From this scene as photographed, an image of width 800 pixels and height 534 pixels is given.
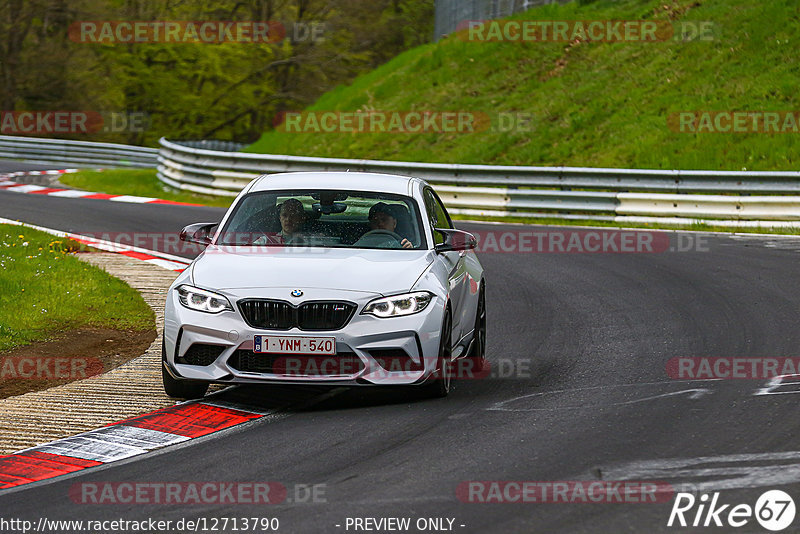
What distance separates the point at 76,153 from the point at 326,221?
31993 mm

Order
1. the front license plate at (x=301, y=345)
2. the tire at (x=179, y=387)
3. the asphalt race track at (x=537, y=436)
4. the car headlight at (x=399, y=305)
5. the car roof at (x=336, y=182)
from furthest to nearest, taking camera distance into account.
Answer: the car roof at (x=336, y=182) → the tire at (x=179, y=387) → the car headlight at (x=399, y=305) → the front license plate at (x=301, y=345) → the asphalt race track at (x=537, y=436)

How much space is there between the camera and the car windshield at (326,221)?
27.8 ft

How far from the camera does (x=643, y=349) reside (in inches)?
377

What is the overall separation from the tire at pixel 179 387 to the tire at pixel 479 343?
2188mm

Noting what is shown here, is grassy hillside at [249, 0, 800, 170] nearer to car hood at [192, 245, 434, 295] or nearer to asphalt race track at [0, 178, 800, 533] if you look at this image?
asphalt race track at [0, 178, 800, 533]

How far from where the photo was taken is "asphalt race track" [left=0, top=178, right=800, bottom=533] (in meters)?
5.38

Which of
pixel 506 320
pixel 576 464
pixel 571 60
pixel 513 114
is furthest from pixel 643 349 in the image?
pixel 571 60

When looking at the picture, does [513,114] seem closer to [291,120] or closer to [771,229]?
[291,120]

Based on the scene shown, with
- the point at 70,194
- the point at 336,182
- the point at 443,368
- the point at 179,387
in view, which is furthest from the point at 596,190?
the point at 179,387

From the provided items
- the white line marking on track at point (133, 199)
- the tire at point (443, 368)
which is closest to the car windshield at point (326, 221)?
the tire at point (443, 368)

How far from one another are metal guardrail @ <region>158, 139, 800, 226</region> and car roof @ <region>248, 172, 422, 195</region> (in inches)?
465

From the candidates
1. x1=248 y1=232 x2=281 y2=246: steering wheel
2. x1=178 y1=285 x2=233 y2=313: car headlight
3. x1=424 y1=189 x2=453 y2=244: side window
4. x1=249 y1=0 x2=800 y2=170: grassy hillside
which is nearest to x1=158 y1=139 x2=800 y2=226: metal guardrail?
x1=249 y1=0 x2=800 y2=170: grassy hillside

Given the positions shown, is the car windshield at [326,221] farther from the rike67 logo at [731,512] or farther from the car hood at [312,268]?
the rike67 logo at [731,512]

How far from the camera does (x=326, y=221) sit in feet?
28.6
